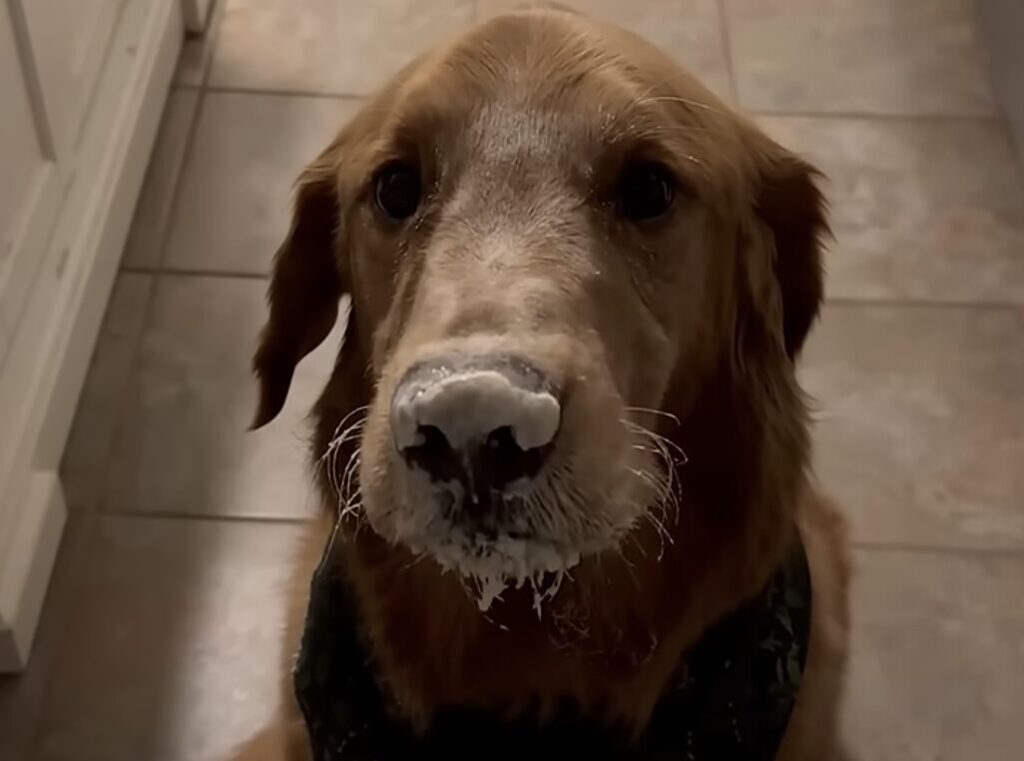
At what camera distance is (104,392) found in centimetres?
207

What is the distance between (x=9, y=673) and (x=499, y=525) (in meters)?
1.00

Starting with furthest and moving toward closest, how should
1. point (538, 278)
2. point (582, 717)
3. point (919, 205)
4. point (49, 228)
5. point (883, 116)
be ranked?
1. point (883, 116)
2. point (919, 205)
3. point (49, 228)
4. point (582, 717)
5. point (538, 278)

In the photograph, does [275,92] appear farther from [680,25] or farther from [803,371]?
[803,371]

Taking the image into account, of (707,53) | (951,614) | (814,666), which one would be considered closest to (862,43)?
(707,53)

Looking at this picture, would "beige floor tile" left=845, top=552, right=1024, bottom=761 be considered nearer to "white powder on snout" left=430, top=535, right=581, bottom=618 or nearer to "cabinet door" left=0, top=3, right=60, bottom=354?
"white powder on snout" left=430, top=535, right=581, bottom=618

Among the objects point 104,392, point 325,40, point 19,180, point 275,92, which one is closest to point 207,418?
point 104,392

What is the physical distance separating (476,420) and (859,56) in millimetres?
1801

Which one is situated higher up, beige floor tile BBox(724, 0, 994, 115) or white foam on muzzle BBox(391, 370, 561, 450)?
white foam on muzzle BBox(391, 370, 561, 450)

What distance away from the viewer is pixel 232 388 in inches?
81.3

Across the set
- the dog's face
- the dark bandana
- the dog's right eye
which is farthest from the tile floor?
the dog's right eye

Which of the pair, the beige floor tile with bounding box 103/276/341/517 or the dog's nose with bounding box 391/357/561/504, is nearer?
the dog's nose with bounding box 391/357/561/504

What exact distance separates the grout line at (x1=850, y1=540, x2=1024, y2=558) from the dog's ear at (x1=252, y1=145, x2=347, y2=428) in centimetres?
82

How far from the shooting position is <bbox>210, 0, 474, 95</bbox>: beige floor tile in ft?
8.09

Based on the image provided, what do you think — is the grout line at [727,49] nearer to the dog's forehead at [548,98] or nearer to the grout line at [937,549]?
the grout line at [937,549]
